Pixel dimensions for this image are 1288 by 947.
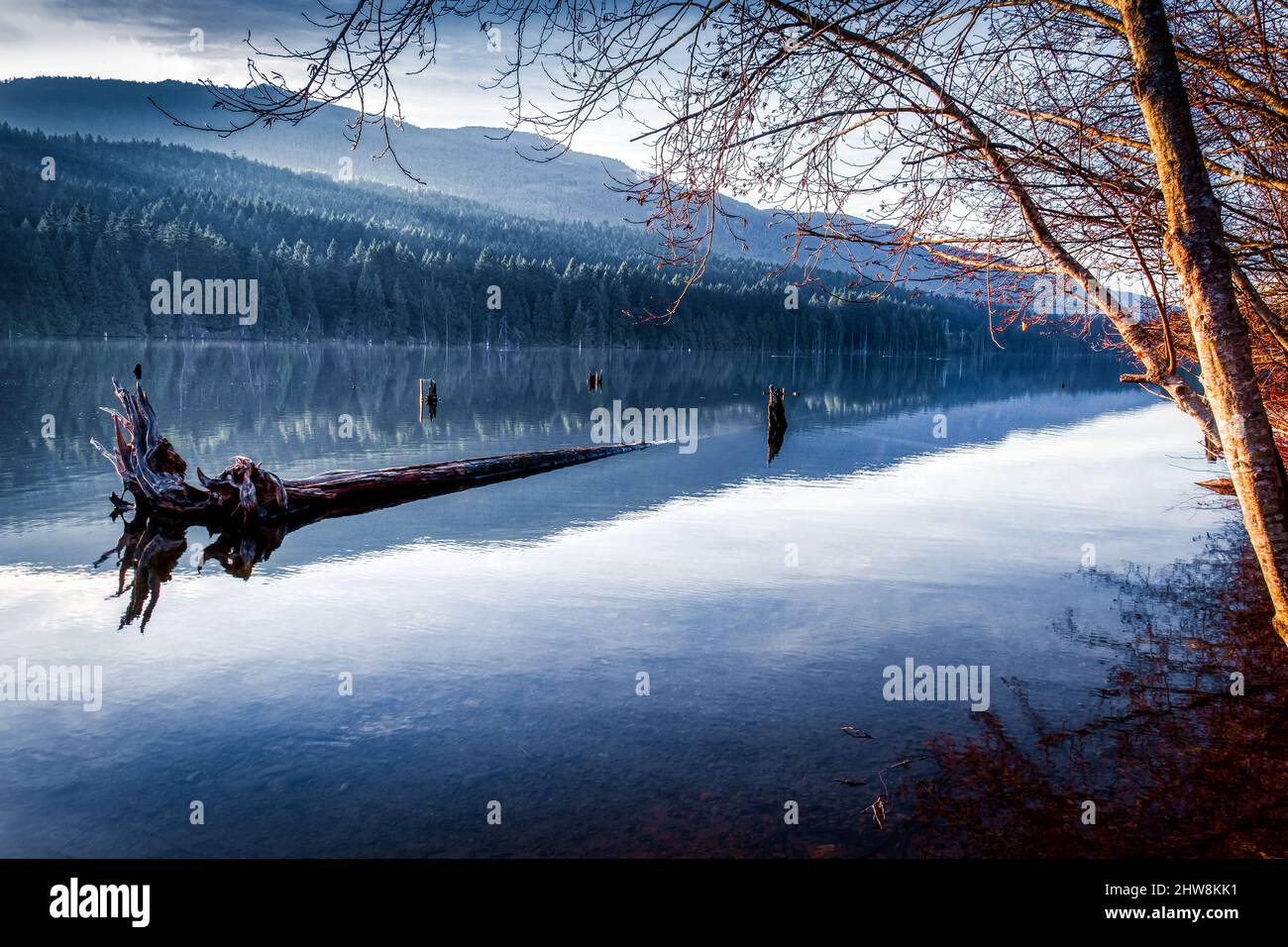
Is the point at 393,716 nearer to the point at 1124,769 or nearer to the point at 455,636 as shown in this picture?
the point at 455,636

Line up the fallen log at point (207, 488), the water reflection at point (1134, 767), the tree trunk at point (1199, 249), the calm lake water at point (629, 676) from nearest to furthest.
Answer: the tree trunk at point (1199, 249), the water reflection at point (1134, 767), the calm lake water at point (629, 676), the fallen log at point (207, 488)

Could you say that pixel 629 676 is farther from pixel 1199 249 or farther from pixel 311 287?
pixel 311 287

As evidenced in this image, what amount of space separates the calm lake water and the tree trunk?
273 centimetres

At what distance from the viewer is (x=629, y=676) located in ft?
30.3

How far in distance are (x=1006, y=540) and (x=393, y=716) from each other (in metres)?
12.9

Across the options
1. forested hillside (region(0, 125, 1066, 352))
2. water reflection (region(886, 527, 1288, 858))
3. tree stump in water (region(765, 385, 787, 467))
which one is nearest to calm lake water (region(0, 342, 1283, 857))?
water reflection (region(886, 527, 1288, 858))

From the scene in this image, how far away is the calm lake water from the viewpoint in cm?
630

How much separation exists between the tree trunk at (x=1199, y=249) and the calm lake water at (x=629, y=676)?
2729mm

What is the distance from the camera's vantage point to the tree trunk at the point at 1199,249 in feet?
17.7

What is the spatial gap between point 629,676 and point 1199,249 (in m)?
6.33

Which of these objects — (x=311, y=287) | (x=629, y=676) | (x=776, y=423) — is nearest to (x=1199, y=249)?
(x=629, y=676)

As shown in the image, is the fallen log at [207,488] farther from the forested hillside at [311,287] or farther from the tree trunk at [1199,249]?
the forested hillside at [311,287]

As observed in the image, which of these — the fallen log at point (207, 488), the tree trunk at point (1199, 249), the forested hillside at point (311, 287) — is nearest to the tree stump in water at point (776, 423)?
the fallen log at point (207, 488)
